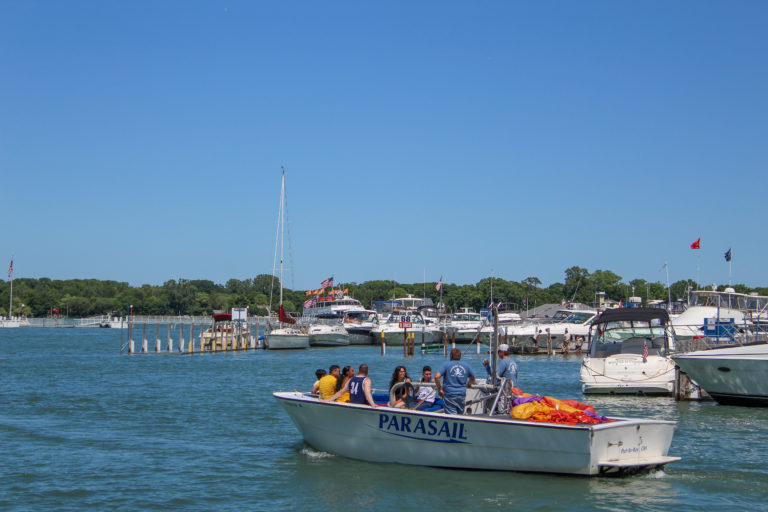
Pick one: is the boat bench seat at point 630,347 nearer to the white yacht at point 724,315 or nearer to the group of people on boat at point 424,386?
the white yacht at point 724,315

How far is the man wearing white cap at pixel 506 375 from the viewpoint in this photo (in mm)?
14734

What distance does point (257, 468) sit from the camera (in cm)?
1589

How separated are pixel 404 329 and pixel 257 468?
5303 centimetres

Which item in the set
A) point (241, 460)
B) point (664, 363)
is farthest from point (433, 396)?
point (664, 363)

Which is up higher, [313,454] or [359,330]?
[359,330]

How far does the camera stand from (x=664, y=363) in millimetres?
26000

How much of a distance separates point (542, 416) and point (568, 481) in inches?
47.3

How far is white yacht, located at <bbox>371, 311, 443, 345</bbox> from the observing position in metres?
70.3

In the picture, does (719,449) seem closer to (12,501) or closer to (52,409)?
(12,501)

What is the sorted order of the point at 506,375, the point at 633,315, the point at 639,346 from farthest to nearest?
the point at 639,346 < the point at 633,315 < the point at 506,375

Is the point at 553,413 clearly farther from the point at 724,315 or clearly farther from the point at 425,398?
the point at 724,315

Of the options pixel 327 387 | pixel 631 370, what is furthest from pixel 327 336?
pixel 327 387

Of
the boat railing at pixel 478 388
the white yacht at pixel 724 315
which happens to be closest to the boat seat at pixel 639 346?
the white yacht at pixel 724 315

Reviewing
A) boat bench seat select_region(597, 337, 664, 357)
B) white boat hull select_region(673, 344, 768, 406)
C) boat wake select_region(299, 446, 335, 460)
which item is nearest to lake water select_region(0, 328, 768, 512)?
boat wake select_region(299, 446, 335, 460)
